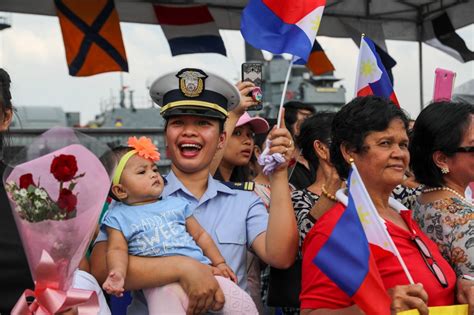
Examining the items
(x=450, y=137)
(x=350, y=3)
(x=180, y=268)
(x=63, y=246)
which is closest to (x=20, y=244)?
(x=63, y=246)

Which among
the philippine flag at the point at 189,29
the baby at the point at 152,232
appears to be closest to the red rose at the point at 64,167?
the baby at the point at 152,232

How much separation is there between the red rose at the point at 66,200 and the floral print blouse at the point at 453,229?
1.28 meters

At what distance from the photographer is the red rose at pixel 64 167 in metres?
1.66

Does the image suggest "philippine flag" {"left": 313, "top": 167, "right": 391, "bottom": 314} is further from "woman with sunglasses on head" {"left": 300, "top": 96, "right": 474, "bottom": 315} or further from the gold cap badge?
the gold cap badge

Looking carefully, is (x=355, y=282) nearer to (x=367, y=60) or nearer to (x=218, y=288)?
(x=218, y=288)

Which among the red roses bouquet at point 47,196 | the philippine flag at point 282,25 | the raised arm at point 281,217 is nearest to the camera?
the red roses bouquet at point 47,196

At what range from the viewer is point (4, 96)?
77.8 inches

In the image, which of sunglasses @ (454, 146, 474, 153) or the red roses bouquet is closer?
the red roses bouquet

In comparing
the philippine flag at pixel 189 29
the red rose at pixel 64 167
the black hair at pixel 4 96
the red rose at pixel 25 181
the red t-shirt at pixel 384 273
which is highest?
the philippine flag at pixel 189 29

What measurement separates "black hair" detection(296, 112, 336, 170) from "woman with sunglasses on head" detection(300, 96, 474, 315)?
1.97ft

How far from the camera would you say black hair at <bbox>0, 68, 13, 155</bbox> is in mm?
1962

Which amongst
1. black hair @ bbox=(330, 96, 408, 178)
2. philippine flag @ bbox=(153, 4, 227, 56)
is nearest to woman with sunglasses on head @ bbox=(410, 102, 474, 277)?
black hair @ bbox=(330, 96, 408, 178)

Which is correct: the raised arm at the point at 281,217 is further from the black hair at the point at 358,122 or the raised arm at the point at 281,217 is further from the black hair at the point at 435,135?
the black hair at the point at 435,135

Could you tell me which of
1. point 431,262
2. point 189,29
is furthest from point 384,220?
point 189,29
